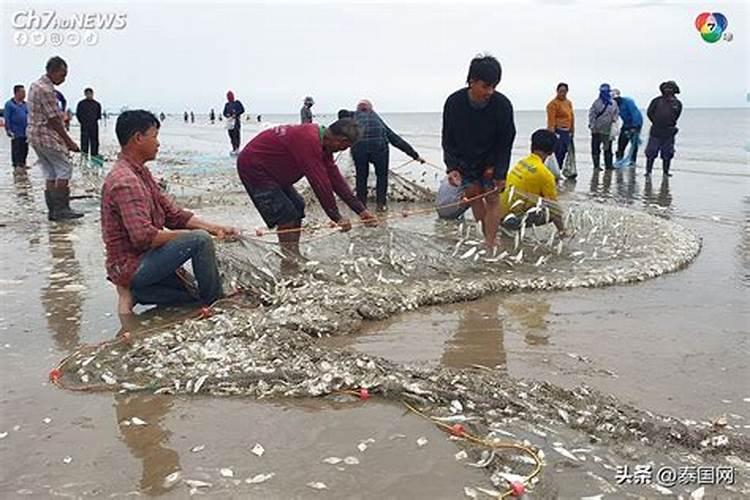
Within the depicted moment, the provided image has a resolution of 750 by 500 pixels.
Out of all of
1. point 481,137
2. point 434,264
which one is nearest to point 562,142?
point 481,137

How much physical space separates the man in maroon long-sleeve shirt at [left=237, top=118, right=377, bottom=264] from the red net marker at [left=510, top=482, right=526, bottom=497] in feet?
12.4

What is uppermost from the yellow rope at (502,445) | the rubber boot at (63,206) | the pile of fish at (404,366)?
the rubber boot at (63,206)

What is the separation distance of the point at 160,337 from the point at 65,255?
368cm

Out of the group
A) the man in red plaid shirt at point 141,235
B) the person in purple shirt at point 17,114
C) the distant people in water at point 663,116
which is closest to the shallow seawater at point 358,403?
the man in red plaid shirt at point 141,235

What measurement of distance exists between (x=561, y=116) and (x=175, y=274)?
11.4m

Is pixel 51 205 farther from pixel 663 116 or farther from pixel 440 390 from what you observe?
pixel 663 116

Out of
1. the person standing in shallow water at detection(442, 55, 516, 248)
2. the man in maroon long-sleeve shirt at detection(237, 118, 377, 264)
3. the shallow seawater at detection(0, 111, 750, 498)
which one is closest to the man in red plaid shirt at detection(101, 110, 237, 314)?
the shallow seawater at detection(0, 111, 750, 498)

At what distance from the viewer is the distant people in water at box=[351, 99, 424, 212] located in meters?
10.7

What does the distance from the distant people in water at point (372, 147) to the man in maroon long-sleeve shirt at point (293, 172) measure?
3.89 metres

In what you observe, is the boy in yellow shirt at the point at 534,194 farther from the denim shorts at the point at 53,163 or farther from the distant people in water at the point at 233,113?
the distant people in water at the point at 233,113

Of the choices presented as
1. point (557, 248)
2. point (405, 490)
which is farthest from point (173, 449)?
point (557, 248)

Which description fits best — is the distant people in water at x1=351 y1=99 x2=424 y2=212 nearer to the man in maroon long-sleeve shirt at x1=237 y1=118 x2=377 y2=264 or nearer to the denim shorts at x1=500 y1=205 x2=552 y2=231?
the denim shorts at x1=500 y1=205 x2=552 y2=231

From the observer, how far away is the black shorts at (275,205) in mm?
6781

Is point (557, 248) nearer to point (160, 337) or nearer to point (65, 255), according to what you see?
point (160, 337)
